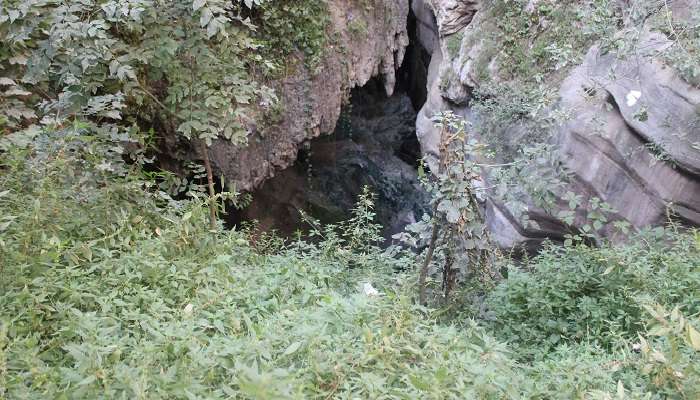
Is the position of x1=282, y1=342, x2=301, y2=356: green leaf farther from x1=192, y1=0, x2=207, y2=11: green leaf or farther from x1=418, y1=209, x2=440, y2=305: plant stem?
x1=192, y1=0, x2=207, y2=11: green leaf

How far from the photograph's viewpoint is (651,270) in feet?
10.3

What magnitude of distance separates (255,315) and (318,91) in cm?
476

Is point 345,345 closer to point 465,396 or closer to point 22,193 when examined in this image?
point 465,396

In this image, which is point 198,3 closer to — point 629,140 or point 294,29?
point 294,29

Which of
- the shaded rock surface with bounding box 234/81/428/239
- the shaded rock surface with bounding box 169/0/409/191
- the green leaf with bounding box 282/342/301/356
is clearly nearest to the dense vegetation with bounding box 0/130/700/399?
the green leaf with bounding box 282/342/301/356

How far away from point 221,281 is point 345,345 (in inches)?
38.8

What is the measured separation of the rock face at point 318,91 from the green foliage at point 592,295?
3737mm

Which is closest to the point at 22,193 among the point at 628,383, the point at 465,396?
the point at 465,396

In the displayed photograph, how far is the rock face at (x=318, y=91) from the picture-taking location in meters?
6.27

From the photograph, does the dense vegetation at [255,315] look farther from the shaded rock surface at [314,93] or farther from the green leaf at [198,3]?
the shaded rock surface at [314,93]

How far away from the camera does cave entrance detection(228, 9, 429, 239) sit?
28.6 ft

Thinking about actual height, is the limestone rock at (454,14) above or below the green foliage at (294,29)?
above

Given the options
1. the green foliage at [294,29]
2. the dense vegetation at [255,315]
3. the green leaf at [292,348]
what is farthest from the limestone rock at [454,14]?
the green leaf at [292,348]

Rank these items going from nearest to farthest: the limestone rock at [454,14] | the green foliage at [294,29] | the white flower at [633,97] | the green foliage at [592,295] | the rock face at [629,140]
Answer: the green foliage at [592,295]
the rock face at [629,140]
the white flower at [633,97]
the green foliage at [294,29]
the limestone rock at [454,14]
